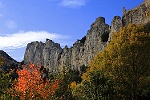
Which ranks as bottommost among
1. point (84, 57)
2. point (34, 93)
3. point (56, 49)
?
point (34, 93)

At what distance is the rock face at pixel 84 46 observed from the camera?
77.4 metres

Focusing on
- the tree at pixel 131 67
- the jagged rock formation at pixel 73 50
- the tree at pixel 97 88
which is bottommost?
the tree at pixel 97 88

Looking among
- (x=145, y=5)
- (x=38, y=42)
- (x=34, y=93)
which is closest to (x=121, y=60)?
(x=34, y=93)

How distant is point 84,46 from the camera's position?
105m

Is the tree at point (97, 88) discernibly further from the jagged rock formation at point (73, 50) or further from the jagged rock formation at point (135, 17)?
the jagged rock formation at point (135, 17)

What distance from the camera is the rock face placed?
254ft

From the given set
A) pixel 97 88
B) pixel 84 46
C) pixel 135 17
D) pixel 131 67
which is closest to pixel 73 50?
pixel 84 46

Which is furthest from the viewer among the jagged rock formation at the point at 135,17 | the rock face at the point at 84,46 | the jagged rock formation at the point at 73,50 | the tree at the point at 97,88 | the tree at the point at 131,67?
the jagged rock formation at the point at 73,50

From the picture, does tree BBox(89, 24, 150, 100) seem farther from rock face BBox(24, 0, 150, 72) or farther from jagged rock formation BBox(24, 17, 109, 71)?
jagged rock formation BBox(24, 17, 109, 71)

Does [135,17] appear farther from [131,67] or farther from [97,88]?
[97,88]

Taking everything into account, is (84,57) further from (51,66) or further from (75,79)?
(51,66)

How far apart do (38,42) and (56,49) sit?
2173 centimetres

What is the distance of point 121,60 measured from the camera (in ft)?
134

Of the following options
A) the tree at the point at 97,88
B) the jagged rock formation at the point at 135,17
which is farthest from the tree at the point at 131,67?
the jagged rock formation at the point at 135,17
